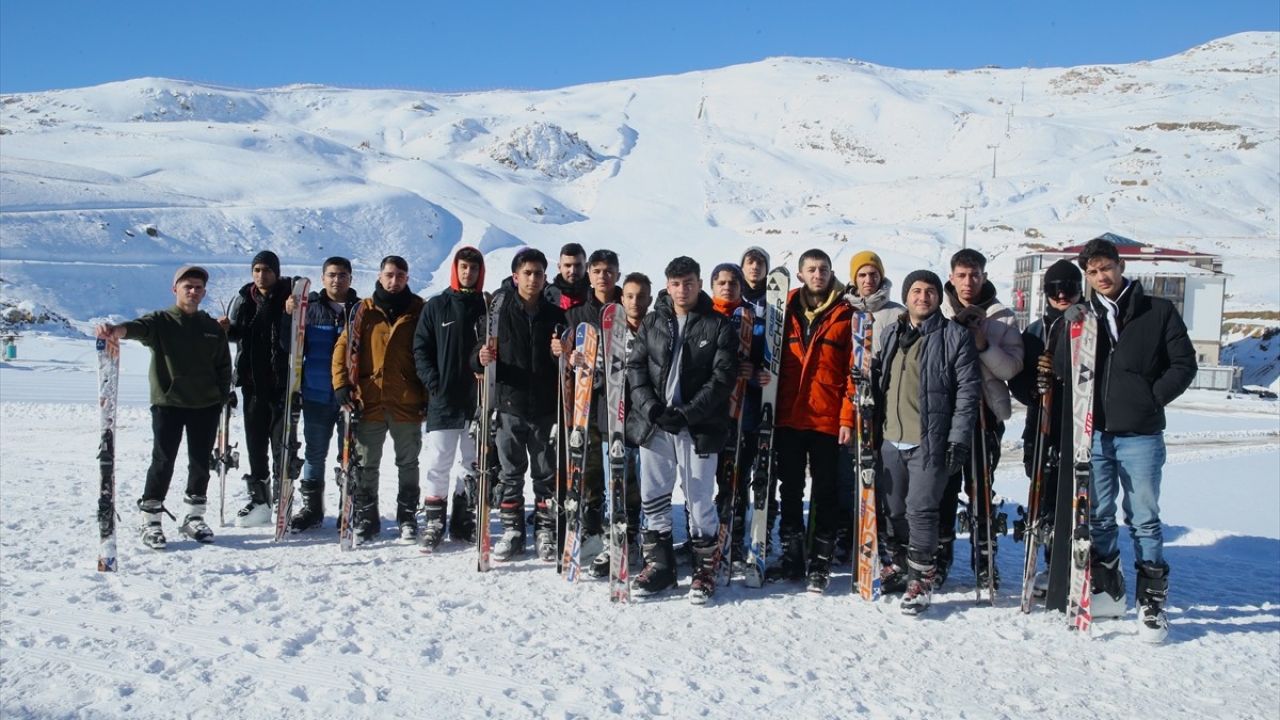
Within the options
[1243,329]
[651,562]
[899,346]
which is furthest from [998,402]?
[1243,329]

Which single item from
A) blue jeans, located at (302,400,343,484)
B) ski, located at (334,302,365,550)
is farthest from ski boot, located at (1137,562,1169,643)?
blue jeans, located at (302,400,343,484)

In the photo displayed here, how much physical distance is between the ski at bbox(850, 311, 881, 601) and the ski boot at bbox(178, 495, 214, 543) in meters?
4.51

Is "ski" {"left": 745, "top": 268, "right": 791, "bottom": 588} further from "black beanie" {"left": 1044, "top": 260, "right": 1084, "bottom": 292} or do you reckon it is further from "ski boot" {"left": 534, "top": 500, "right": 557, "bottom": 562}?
"black beanie" {"left": 1044, "top": 260, "right": 1084, "bottom": 292}

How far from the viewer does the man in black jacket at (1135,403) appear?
4.47m

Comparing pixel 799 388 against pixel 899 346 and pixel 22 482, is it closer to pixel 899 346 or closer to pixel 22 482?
pixel 899 346

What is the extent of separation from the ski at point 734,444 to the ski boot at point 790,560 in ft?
0.96

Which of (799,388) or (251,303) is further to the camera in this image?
(251,303)

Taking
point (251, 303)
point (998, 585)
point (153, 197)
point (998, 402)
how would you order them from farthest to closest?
point (153, 197) < point (251, 303) < point (998, 585) < point (998, 402)

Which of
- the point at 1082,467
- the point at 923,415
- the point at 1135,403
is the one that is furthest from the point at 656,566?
the point at 1135,403

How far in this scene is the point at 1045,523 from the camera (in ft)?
16.5

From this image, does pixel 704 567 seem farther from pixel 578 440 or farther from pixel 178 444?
pixel 178 444

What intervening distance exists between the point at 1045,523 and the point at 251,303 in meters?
5.90

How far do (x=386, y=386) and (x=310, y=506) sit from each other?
1.27 meters

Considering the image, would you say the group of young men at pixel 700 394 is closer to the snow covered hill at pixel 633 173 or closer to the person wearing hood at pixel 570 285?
the person wearing hood at pixel 570 285
